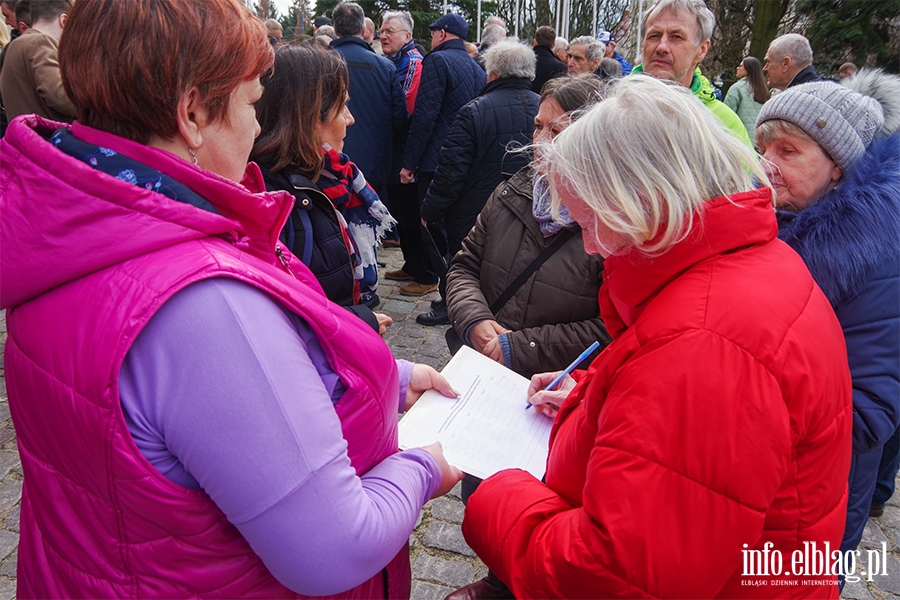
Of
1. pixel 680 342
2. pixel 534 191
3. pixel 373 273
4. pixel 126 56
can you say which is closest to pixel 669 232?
pixel 680 342

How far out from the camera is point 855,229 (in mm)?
1593

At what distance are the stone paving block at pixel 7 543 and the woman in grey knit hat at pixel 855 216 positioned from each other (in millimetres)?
3049

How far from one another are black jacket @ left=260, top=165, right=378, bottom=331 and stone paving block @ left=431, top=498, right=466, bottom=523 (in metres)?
1.20

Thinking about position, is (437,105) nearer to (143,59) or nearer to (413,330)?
(413,330)

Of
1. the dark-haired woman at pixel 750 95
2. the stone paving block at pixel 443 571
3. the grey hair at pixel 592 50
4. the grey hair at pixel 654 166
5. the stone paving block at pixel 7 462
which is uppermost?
the grey hair at pixel 654 166

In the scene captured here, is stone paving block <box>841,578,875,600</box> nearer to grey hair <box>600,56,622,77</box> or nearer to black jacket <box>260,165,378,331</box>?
black jacket <box>260,165,378,331</box>

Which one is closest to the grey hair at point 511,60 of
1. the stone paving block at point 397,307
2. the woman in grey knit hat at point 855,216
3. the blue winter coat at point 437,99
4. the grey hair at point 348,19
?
the blue winter coat at point 437,99

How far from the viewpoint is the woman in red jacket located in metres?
0.99

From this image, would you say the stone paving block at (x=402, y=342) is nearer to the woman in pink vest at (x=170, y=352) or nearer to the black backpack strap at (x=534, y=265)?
the black backpack strap at (x=534, y=265)

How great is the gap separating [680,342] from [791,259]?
339mm

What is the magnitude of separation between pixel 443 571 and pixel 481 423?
123 cm

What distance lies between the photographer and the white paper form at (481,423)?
5.03 ft

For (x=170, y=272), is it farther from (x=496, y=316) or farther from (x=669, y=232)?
(x=496, y=316)

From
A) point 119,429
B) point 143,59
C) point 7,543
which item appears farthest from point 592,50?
point 119,429
